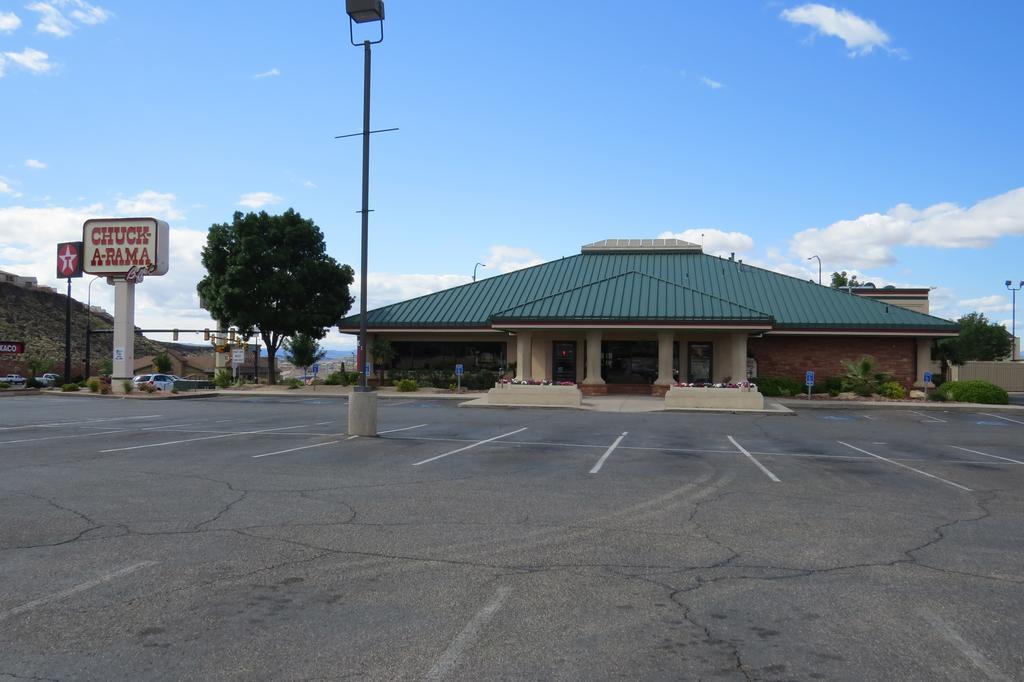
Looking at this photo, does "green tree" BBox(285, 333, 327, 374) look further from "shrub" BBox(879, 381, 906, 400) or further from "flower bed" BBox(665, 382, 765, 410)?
"shrub" BBox(879, 381, 906, 400)

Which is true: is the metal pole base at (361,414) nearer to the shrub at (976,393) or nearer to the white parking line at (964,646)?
the white parking line at (964,646)

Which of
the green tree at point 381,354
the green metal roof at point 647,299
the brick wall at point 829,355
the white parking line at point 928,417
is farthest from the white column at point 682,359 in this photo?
the green tree at point 381,354

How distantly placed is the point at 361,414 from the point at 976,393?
30.4 m

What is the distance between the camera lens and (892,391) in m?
37.9

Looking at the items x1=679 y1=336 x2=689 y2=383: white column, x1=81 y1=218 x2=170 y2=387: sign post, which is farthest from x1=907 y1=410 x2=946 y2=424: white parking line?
x1=81 y1=218 x2=170 y2=387: sign post

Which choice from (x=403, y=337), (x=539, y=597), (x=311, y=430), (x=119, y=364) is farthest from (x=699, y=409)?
(x=119, y=364)

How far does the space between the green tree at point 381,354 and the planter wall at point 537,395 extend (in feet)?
44.1

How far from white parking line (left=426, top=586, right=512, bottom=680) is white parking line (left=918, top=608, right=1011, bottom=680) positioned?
115 inches

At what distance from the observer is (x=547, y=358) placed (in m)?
41.0

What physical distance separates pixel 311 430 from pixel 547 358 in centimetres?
2245

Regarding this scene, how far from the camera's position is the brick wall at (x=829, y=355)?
4184cm

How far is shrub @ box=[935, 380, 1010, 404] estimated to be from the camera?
3559 cm

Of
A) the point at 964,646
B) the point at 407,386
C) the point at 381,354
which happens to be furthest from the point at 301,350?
the point at 964,646

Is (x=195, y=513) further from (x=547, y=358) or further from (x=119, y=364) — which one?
(x=119, y=364)
